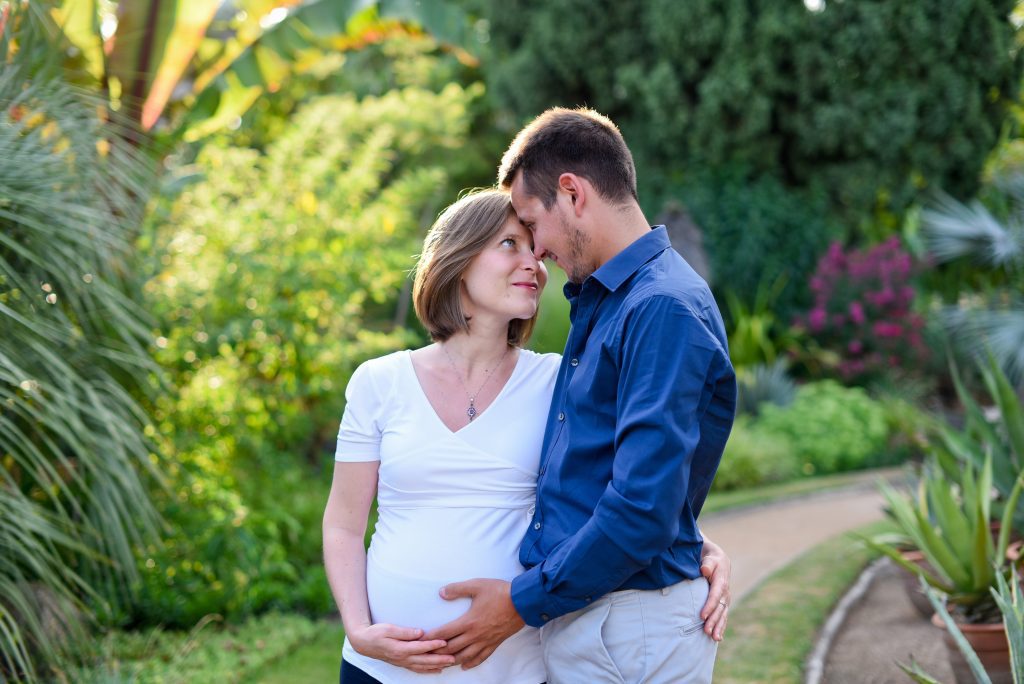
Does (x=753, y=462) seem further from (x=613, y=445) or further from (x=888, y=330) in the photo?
(x=613, y=445)

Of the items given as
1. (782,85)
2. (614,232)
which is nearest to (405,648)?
(614,232)

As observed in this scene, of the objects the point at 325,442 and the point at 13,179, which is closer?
the point at 13,179

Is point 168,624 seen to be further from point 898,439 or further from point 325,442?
point 898,439

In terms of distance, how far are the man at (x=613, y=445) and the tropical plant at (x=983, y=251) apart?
1081cm

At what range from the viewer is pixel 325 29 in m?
7.81

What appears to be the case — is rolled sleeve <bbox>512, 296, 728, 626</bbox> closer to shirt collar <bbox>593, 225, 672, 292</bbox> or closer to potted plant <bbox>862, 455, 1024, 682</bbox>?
shirt collar <bbox>593, 225, 672, 292</bbox>

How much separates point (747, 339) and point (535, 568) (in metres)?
12.0

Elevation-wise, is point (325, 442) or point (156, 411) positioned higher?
point (156, 411)

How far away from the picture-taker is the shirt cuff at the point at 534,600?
2.23 meters

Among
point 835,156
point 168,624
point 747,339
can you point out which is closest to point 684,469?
point 168,624

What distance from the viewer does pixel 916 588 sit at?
5.60 metres

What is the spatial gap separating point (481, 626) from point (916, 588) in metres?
4.06

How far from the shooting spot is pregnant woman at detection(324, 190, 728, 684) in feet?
8.31

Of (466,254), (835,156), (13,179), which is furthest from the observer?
(835,156)
